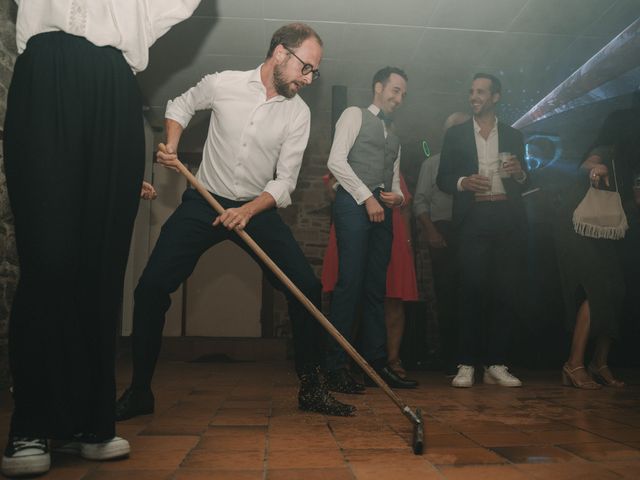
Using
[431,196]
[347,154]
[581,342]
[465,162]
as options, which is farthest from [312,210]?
[581,342]

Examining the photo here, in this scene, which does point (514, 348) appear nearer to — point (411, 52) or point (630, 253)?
point (630, 253)

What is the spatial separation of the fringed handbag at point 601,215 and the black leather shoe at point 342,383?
157 centimetres

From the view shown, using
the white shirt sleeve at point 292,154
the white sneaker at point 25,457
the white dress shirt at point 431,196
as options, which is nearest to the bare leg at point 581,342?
the white dress shirt at point 431,196

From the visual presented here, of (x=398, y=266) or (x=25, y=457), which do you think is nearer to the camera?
(x=25, y=457)

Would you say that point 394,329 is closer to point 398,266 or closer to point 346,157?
point 398,266

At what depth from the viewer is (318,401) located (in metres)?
2.35

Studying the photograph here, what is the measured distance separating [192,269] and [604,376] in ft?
8.36

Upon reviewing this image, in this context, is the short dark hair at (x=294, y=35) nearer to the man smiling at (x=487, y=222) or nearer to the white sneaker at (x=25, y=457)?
the man smiling at (x=487, y=222)

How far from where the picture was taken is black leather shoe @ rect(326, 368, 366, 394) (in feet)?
9.75

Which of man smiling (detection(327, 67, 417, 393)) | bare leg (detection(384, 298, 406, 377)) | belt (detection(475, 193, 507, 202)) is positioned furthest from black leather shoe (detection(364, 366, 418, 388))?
belt (detection(475, 193, 507, 202))

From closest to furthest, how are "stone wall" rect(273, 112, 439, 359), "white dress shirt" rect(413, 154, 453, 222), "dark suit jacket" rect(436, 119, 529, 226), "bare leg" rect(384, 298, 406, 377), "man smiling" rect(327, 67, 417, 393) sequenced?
1. "man smiling" rect(327, 67, 417, 393)
2. "dark suit jacket" rect(436, 119, 529, 226)
3. "bare leg" rect(384, 298, 406, 377)
4. "white dress shirt" rect(413, 154, 453, 222)
5. "stone wall" rect(273, 112, 439, 359)

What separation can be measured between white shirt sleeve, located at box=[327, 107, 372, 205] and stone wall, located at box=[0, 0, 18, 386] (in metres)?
1.64

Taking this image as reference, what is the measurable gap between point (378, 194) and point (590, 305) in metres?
1.35

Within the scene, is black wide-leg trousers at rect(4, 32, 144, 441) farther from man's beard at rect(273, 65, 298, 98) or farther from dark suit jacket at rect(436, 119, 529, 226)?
dark suit jacket at rect(436, 119, 529, 226)
